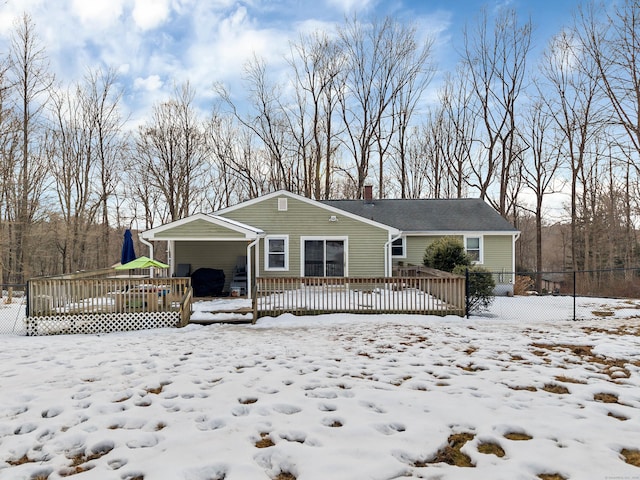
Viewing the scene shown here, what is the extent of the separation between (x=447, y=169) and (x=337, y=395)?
2780 cm

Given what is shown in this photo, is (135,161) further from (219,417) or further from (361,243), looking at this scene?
(219,417)

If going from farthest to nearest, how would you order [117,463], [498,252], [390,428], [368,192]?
1. [368,192]
2. [498,252]
3. [390,428]
4. [117,463]

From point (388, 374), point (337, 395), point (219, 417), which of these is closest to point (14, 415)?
point (219, 417)

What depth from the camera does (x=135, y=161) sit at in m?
26.7

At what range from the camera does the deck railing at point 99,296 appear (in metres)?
A: 8.90

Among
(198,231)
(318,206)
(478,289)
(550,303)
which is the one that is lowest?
(550,303)

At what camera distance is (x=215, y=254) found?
1493cm

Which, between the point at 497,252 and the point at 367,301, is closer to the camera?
the point at 367,301

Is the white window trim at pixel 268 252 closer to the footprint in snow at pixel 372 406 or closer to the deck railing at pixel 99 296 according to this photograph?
the deck railing at pixel 99 296

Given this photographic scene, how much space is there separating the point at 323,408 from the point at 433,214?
1675cm

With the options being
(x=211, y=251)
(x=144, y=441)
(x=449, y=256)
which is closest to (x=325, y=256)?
(x=211, y=251)

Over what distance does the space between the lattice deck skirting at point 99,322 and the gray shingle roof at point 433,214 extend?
11980mm

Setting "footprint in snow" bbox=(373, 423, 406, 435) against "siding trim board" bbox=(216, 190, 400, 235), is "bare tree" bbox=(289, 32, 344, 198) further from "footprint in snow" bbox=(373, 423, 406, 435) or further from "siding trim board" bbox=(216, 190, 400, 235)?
"footprint in snow" bbox=(373, 423, 406, 435)

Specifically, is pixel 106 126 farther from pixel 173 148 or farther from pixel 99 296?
pixel 99 296
